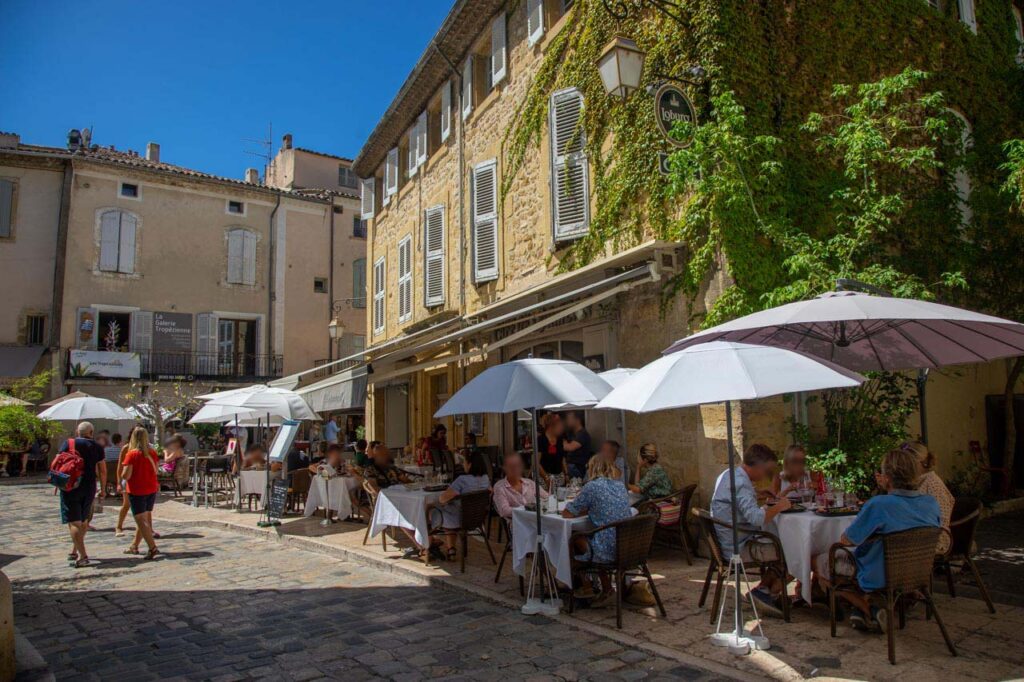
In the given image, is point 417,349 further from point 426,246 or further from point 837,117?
point 837,117

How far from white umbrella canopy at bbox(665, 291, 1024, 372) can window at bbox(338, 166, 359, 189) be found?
28060 mm

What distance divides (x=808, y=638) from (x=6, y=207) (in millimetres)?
27946

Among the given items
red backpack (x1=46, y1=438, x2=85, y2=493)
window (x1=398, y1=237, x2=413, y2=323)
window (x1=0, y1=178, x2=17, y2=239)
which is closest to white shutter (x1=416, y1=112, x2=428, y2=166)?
window (x1=398, y1=237, x2=413, y2=323)

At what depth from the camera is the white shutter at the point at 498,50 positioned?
1152 cm

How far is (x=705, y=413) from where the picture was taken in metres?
7.18

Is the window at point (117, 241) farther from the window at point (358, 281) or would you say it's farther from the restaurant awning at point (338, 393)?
the restaurant awning at point (338, 393)

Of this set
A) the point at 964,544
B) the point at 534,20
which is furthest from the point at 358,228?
the point at 964,544

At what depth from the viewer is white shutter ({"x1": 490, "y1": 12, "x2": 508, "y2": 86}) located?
1152 cm

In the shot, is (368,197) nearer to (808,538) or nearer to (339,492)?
(339,492)

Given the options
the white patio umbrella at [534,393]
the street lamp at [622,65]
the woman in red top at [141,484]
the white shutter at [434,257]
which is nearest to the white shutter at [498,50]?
the white shutter at [434,257]

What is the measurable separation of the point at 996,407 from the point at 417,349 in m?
8.79

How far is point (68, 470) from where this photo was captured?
25.3ft

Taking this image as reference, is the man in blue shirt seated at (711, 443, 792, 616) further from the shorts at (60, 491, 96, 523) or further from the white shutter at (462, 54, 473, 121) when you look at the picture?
the white shutter at (462, 54, 473, 121)

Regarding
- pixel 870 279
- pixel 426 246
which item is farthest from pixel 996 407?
pixel 426 246
